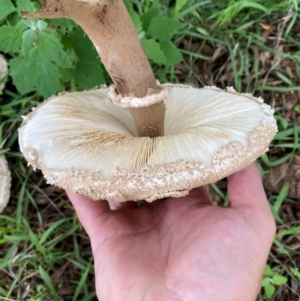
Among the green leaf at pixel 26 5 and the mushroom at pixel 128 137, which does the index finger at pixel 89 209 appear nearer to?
the mushroom at pixel 128 137

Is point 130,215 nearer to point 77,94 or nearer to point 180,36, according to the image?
point 77,94

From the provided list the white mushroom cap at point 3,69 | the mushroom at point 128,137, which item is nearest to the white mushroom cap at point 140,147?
the mushroom at point 128,137

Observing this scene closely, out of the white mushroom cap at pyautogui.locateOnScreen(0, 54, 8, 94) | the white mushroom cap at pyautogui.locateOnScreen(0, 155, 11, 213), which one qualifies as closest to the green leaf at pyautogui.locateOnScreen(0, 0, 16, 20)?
the white mushroom cap at pyautogui.locateOnScreen(0, 54, 8, 94)

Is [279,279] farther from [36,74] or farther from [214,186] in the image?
[36,74]

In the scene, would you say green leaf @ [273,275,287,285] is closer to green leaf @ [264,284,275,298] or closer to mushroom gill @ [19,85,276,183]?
green leaf @ [264,284,275,298]

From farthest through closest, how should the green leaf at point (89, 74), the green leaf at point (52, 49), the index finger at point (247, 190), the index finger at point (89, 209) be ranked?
the green leaf at point (89, 74), the index finger at point (89, 209), the green leaf at point (52, 49), the index finger at point (247, 190)

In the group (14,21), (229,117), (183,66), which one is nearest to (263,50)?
(183,66)

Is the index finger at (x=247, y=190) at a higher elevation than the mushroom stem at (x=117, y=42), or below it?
below
